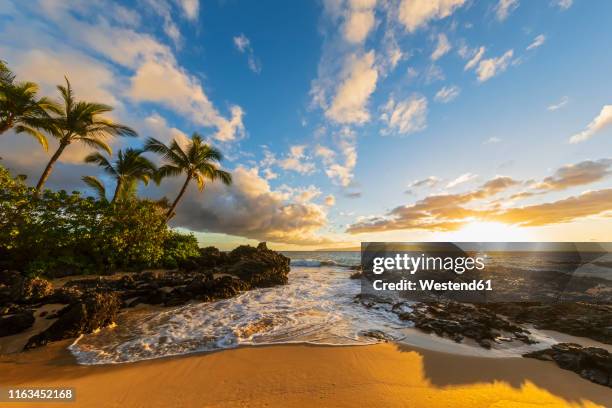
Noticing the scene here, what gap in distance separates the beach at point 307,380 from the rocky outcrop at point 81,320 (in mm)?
382

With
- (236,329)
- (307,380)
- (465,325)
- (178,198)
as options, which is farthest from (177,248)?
(465,325)

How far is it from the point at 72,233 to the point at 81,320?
8978mm

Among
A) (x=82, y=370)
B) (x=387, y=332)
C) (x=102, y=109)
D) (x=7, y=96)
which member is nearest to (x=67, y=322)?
→ (x=82, y=370)

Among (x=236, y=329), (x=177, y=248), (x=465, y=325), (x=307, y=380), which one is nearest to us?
(x=307, y=380)

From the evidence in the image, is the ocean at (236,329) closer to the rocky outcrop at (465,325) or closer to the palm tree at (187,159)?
the rocky outcrop at (465,325)

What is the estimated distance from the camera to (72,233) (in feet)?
40.3

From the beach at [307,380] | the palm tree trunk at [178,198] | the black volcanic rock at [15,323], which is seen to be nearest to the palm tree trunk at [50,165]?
the palm tree trunk at [178,198]

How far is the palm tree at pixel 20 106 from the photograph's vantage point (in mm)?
12295

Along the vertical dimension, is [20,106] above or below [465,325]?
above

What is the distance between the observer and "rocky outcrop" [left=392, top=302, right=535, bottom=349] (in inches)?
257

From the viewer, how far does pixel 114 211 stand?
13.8 metres

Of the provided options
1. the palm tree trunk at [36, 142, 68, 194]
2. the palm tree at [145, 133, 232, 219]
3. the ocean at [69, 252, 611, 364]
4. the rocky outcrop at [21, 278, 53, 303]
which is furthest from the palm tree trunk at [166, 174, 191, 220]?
the ocean at [69, 252, 611, 364]

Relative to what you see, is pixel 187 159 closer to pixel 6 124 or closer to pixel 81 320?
pixel 6 124

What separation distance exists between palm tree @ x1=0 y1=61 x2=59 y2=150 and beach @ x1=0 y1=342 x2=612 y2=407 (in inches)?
580
